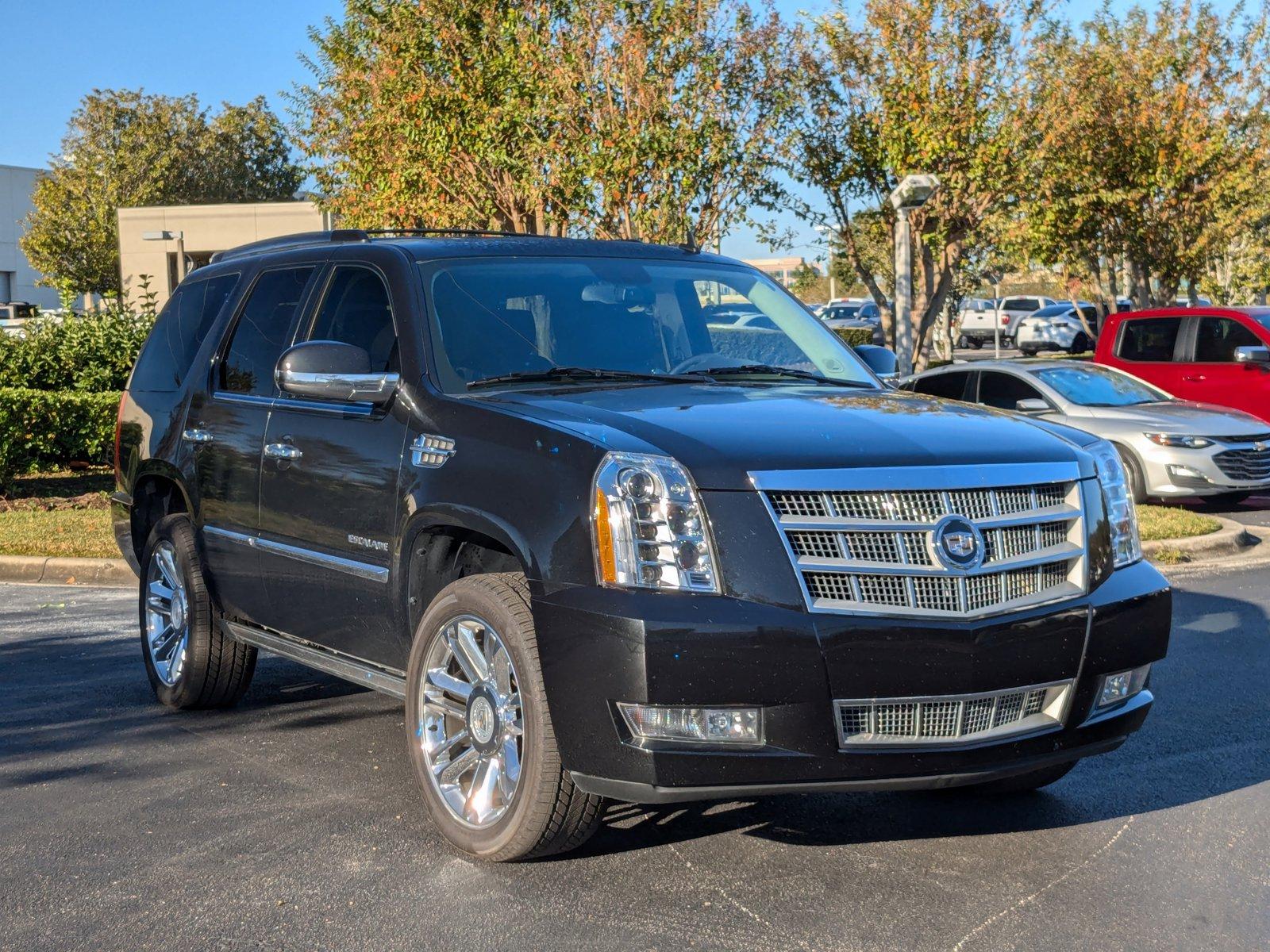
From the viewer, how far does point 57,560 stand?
36.6 feet

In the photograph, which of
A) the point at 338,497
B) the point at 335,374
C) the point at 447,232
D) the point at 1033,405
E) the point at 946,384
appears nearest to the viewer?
the point at 335,374

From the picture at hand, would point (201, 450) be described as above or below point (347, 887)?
above

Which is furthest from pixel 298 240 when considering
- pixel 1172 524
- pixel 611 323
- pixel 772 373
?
pixel 1172 524

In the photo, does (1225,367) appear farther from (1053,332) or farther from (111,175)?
(111,175)

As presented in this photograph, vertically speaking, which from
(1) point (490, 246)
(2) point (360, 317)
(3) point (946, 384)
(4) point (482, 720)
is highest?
(1) point (490, 246)

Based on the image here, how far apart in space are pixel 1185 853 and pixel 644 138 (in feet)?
45.9

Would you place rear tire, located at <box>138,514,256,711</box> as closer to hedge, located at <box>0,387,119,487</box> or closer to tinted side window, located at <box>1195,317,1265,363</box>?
hedge, located at <box>0,387,119,487</box>

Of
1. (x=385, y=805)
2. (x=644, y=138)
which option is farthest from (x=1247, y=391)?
(x=385, y=805)

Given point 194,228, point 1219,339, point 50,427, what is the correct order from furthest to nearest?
1. point 194,228
2. point 1219,339
3. point 50,427

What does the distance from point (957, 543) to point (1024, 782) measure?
152 cm

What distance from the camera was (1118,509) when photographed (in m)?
4.74

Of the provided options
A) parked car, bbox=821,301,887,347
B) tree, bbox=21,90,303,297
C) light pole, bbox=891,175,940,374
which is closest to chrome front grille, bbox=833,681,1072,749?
light pole, bbox=891,175,940,374

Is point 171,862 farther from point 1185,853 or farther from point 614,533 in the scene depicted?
point 1185,853

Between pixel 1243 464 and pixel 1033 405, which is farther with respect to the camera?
pixel 1033 405
